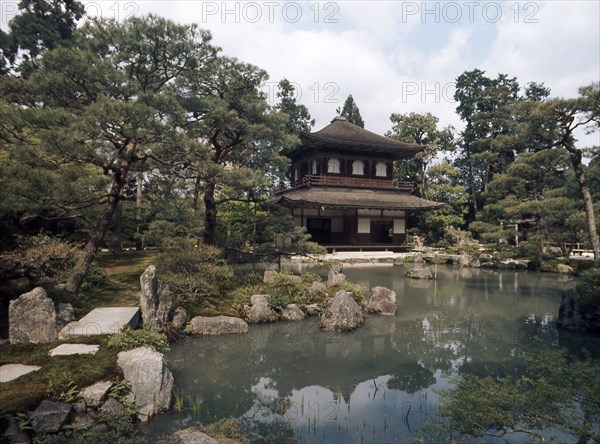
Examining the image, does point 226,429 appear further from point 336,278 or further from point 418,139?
point 418,139

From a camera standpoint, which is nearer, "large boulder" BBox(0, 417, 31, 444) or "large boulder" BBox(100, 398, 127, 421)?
"large boulder" BBox(0, 417, 31, 444)

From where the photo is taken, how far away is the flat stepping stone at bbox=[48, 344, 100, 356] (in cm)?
579

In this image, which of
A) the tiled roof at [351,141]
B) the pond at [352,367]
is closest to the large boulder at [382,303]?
the pond at [352,367]

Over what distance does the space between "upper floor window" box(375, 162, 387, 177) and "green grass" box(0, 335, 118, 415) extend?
2484 centimetres

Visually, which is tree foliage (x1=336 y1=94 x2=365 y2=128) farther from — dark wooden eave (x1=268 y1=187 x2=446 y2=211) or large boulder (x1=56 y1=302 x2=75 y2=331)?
large boulder (x1=56 y1=302 x2=75 y2=331)

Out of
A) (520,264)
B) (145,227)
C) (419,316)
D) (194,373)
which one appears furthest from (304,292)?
(520,264)

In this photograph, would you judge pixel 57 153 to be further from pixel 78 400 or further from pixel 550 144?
pixel 550 144

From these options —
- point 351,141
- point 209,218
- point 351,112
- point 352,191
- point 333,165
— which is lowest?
point 209,218

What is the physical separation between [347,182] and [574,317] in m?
18.4

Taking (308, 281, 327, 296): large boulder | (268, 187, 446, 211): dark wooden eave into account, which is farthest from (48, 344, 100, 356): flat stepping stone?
(268, 187, 446, 211): dark wooden eave

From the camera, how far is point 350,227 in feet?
84.4

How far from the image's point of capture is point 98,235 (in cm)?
920

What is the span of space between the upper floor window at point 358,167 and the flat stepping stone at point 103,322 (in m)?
21.9

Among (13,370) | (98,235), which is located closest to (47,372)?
(13,370)
